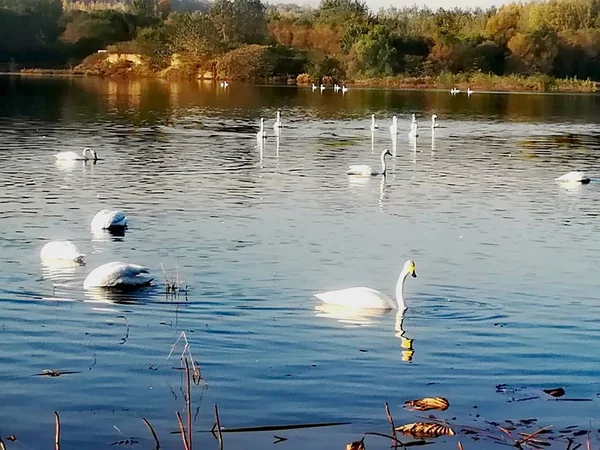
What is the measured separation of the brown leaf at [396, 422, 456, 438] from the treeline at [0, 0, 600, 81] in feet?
292

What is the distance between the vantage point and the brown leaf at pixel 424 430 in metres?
8.19

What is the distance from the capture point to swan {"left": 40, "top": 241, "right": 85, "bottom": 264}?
46.4 ft

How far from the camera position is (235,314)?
12.0 meters

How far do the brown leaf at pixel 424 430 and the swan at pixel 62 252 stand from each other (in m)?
7.04

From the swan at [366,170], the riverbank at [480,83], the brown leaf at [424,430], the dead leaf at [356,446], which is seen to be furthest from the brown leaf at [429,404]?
the riverbank at [480,83]

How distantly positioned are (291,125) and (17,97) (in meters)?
22.6

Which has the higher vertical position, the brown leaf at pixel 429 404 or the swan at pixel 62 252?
the swan at pixel 62 252

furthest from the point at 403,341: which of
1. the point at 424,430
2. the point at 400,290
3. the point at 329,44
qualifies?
the point at 329,44

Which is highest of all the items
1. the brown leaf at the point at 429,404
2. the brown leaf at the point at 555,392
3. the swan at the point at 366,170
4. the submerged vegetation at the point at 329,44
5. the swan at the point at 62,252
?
the submerged vegetation at the point at 329,44

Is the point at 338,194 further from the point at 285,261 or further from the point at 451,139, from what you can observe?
the point at 451,139

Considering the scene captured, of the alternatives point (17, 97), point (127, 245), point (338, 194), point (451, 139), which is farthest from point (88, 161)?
point (17, 97)

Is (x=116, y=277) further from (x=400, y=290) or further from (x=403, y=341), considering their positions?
(x=403, y=341)

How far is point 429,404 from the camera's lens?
8922 mm

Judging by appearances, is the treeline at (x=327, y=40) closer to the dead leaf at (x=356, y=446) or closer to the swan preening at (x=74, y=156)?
the swan preening at (x=74, y=156)
